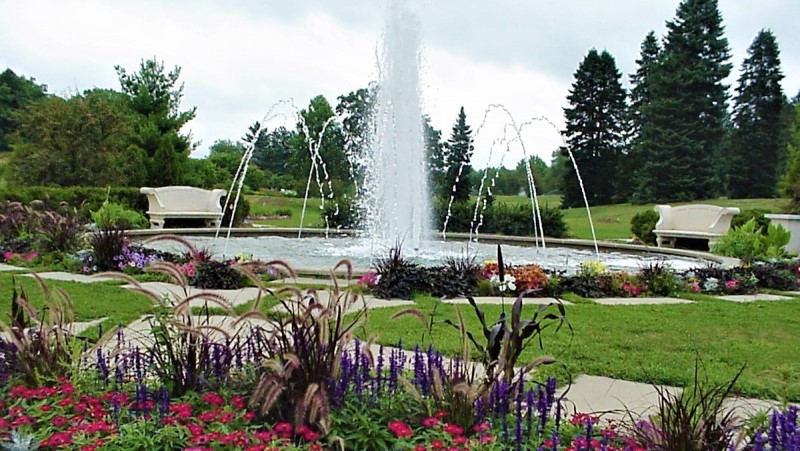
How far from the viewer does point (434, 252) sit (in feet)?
32.0

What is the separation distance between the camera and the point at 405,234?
10.5 meters

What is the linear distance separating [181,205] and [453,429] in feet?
45.4

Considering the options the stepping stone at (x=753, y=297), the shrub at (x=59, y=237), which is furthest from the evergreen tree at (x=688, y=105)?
the shrub at (x=59, y=237)

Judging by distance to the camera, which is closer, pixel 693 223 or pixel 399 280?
pixel 399 280

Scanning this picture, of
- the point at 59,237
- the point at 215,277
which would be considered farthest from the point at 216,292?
the point at 59,237

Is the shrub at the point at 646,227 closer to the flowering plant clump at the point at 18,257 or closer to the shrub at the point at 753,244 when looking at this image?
the shrub at the point at 753,244

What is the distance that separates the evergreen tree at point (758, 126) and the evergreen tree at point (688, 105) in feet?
4.09

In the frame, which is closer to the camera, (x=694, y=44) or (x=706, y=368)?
(x=706, y=368)

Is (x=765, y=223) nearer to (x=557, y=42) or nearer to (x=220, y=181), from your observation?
(x=557, y=42)

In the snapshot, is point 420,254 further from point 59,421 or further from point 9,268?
point 59,421

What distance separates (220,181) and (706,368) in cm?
2901

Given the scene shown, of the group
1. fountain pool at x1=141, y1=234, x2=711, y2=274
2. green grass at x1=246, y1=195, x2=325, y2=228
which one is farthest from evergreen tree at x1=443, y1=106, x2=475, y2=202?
fountain pool at x1=141, y1=234, x2=711, y2=274

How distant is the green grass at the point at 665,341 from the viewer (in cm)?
326

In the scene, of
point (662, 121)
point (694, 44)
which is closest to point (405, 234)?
point (662, 121)
